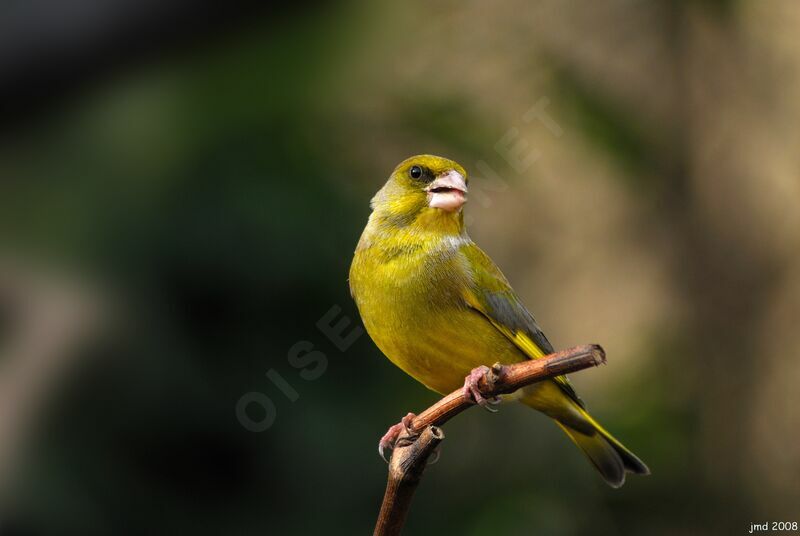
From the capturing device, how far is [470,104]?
15.3 ft

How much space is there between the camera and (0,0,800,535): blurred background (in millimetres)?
4082

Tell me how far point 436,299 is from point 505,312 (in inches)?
8.2

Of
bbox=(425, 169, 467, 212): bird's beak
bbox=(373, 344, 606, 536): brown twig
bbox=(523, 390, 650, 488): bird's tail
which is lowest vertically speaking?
bbox=(523, 390, 650, 488): bird's tail

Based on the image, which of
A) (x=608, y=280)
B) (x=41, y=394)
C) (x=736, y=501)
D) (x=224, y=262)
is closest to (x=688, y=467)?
(x=736, y=501)

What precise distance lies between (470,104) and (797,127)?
216cm

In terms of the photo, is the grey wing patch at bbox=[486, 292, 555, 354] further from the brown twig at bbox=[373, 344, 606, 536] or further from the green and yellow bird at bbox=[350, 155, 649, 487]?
the brown twig at bbox=[373, 344, 606, 536]

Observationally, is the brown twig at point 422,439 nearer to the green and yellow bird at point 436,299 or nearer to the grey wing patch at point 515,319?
the green and yellow bird at point 436,299

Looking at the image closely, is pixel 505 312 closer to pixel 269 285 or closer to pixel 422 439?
pixel 422 439

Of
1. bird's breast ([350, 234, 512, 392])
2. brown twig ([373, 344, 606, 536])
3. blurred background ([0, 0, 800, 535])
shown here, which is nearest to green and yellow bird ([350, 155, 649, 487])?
bird's breast ([350, 234, 512, 392])

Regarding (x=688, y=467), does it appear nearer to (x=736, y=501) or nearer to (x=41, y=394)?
(x=736, y=501)

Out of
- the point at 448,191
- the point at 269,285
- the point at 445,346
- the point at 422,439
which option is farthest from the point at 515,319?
the point at 269,285

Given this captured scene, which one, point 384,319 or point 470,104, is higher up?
point 470,104

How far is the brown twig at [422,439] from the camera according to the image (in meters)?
2.02

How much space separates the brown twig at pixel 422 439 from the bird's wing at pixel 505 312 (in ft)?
2.17
